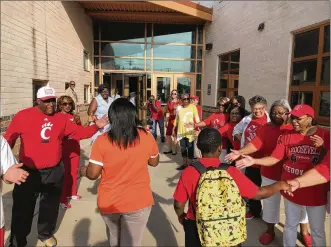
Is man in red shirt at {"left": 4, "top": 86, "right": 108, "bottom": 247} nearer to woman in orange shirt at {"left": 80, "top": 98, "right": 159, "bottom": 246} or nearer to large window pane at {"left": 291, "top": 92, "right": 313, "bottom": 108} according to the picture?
woman in orange shirt at {"left": 80, "top": 98, "right": 159, "bottom": 246}

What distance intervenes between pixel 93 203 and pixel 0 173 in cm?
261

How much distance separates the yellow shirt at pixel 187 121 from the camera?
592 centimetres

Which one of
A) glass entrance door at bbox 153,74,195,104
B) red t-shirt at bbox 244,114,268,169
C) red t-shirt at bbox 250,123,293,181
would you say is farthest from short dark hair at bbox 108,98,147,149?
glass entrance door at bbox 153,74,195,104

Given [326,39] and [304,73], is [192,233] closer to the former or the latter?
[326,39]

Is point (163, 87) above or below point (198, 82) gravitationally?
below

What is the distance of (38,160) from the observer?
2.84m

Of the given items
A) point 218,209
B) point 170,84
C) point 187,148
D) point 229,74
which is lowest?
point 187,148

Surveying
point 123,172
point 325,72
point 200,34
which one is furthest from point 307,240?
point 200,34

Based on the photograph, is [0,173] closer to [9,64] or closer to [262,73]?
[9,64]

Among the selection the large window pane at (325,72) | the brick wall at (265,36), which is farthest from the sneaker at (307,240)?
the brick wall at (265,36)

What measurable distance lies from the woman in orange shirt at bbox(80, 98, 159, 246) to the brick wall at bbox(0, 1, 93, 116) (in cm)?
489

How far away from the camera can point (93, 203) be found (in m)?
4.30

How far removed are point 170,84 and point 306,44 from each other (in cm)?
806

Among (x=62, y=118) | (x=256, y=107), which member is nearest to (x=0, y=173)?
(x=62, y=118)
